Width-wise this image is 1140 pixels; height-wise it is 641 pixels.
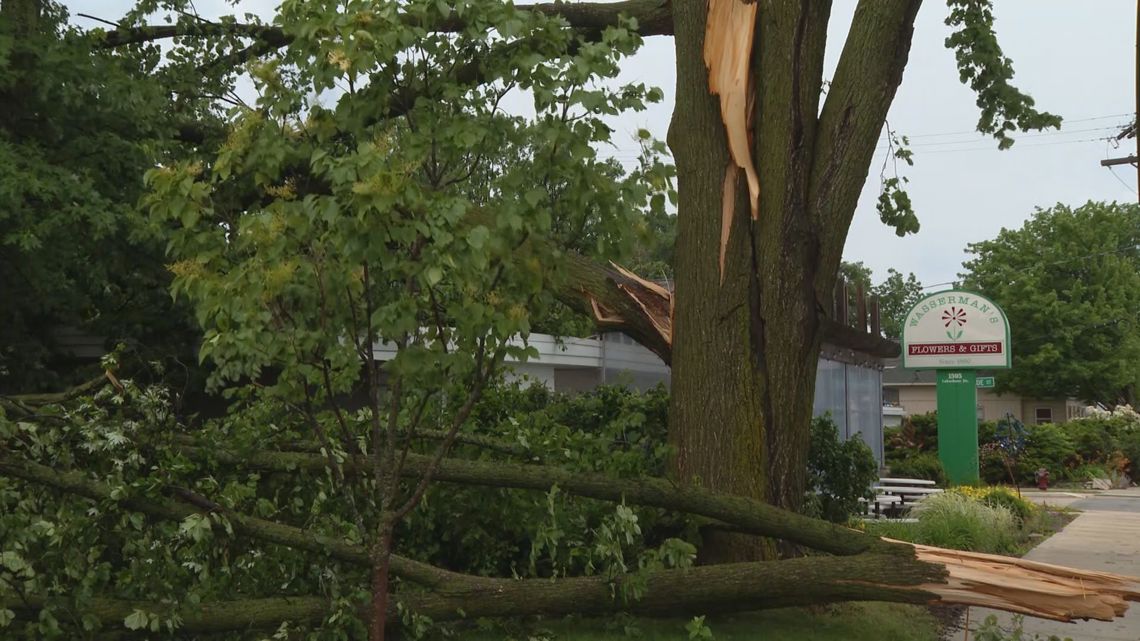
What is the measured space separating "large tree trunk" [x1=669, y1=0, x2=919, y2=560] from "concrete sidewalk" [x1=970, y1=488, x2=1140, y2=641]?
217 cm

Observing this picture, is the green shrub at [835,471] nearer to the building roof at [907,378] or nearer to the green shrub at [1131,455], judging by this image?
the green shrub at [1131,455]

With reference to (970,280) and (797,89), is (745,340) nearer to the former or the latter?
(797,89)

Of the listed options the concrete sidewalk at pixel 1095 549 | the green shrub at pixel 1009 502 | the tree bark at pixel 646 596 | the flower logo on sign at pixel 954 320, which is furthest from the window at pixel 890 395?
the tree bark at pixel 646 596

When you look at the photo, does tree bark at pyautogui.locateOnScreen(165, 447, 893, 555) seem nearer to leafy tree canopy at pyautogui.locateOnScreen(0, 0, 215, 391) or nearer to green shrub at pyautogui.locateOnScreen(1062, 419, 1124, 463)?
leafy tree canopy at pyautogui.locateOnScreen(0, 0, 215, 391)

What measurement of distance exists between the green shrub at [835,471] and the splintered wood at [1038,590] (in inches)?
128

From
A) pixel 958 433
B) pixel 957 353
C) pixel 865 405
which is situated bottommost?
pixel 958 433

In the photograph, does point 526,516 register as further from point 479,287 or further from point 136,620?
point 479,287

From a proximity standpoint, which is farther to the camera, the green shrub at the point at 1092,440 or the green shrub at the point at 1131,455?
the green shrub at the point at 1131,455

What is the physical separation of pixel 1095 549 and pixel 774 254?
769 centimetres

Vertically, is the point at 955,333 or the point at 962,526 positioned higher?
the point at 955,333

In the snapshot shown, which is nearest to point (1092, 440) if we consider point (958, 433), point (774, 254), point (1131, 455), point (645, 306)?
point (1131, 455)

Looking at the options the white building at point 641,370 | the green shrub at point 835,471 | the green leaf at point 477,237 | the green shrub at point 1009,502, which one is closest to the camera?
the green leaf at point 477,237

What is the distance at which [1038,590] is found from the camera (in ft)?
20.1

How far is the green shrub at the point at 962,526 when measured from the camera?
36.1 feet
